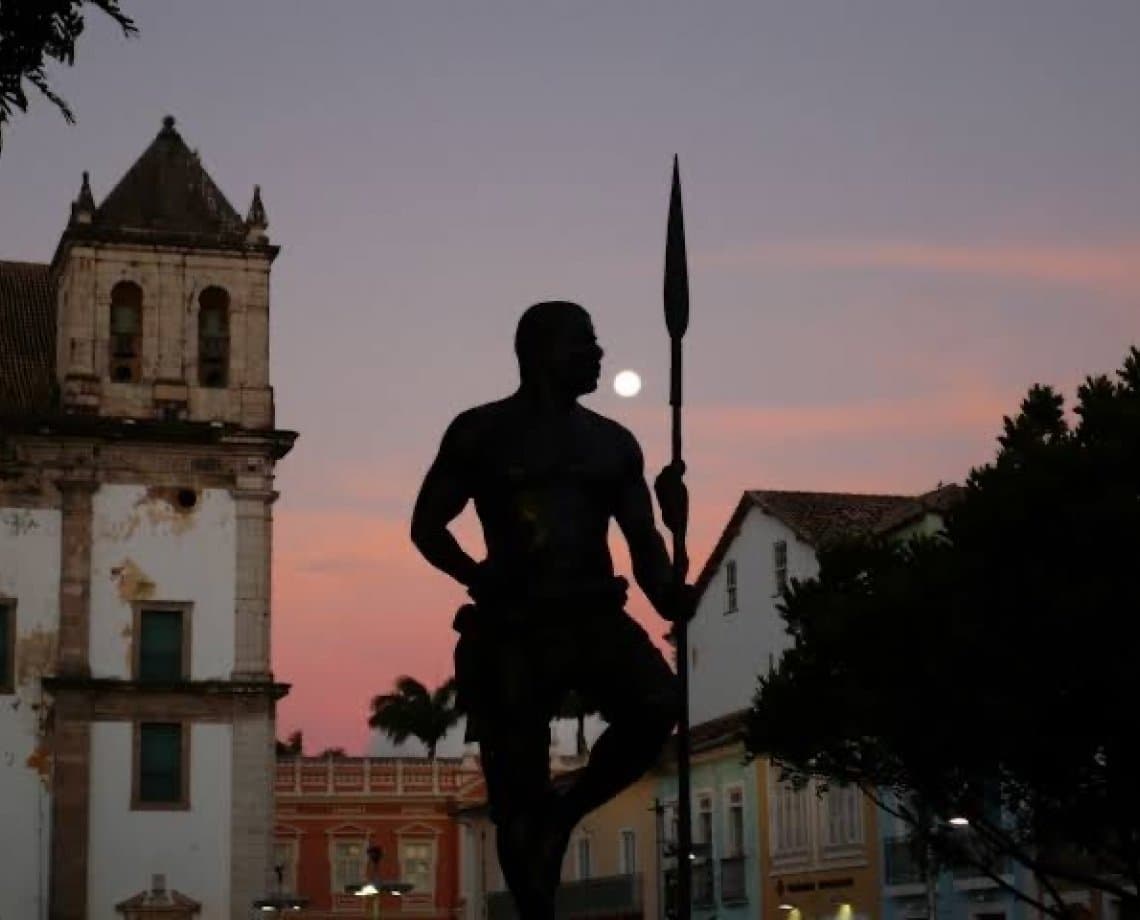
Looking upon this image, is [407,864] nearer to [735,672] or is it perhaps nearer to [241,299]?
[735,672]

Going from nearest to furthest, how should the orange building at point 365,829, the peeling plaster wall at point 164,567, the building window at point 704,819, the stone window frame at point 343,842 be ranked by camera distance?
the peeling plaster wall at point 164,567 → the building window at point 704,819 → the orange building at point 365,829 → the stone window frame at point 343,842

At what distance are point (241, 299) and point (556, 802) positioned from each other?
41005 millimetres

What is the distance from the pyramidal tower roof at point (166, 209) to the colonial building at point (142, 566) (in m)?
0.05

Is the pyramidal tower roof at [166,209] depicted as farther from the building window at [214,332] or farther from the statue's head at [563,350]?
the statue's head at [563,350]

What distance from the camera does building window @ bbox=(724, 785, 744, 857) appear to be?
4750 centimetres

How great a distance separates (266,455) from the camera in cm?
4591

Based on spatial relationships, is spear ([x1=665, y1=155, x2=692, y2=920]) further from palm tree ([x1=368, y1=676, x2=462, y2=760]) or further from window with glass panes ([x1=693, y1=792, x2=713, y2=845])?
palm tree ([x1=368, y1=676, x2=462, y2=760])

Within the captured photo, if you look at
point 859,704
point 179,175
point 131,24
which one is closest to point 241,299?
point 179,175

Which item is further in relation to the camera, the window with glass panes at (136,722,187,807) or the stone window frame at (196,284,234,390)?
the stone window frame at (196,284,234,390)

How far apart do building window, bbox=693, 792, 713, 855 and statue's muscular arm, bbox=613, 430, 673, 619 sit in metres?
43.0

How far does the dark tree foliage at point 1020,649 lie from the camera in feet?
74.7

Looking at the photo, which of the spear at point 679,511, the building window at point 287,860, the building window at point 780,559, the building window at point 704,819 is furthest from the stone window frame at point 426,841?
the spear at point 679,511

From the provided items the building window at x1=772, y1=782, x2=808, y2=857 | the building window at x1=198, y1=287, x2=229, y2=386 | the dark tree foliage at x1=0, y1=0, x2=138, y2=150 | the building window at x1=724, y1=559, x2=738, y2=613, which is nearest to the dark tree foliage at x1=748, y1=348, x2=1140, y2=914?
the dark tree foliage at x1=0, y1=0, x2=138, y2=150

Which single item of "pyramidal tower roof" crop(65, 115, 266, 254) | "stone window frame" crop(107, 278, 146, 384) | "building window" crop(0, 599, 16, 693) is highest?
"pyramidal tower roof" crop(65, 115, 266, 254)
